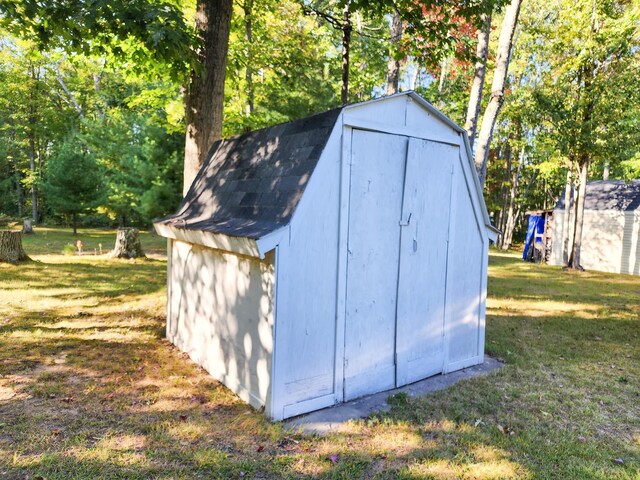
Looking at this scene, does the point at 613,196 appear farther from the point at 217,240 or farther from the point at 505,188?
the point at 217,240

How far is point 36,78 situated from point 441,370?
3381cm

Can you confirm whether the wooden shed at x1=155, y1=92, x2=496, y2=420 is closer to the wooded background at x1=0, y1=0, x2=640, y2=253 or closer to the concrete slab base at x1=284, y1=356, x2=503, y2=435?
the concrete slab base at x1=284, y1=356, x2=503, y2=435

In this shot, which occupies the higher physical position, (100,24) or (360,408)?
(100,24)

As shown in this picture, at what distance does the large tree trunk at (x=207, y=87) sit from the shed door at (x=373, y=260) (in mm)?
3051

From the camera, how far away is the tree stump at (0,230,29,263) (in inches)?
436

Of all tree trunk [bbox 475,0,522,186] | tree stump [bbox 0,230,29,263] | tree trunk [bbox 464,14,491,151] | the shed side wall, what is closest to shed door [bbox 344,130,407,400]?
the shed side wall

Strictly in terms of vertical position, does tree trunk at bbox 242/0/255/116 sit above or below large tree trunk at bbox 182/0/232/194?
above

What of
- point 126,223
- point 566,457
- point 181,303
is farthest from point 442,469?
point 126,223

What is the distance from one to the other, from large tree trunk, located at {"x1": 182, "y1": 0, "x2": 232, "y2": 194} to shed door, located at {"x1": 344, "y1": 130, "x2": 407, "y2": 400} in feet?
10.0

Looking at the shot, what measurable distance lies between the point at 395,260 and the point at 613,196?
1924 centimetres

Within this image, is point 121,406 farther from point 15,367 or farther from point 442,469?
point 442,469

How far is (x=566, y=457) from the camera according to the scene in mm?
3387

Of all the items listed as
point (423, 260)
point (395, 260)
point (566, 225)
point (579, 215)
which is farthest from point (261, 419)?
point (566, 225)

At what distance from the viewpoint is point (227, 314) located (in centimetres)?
435
